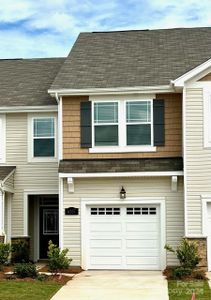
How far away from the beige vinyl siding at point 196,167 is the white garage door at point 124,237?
4.75 feet

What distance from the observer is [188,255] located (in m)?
17.2

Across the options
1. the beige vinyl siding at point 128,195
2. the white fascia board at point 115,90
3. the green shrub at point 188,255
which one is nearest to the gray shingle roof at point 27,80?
the white fascia board at point 115,90

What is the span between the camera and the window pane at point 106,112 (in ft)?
63.4

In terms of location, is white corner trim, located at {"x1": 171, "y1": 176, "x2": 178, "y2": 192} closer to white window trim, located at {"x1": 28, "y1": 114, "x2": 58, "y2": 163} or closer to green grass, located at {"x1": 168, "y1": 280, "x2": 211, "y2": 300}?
green grass, located at {"x1": 168, "y1": 280, "x2": 211, "y2": 300}

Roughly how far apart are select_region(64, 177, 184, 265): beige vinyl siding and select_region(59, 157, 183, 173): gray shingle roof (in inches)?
17.4

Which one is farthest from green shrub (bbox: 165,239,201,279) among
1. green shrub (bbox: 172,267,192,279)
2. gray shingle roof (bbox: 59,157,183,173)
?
gray shingle roof (bbox: 59,157,183,173)

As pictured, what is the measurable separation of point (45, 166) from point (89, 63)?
12.9ft

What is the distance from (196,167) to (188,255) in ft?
8.73

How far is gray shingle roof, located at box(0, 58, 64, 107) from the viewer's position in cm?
2166

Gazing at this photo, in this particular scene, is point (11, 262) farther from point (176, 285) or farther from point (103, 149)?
point (176, 285)

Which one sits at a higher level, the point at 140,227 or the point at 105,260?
the point at 140,227

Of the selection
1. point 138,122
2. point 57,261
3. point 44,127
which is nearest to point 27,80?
point 44,127

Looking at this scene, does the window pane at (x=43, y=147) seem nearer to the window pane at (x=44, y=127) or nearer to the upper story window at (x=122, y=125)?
the window pane at (x=44, y=127)

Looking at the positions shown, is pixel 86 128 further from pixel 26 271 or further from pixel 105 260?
pixel 26 271
